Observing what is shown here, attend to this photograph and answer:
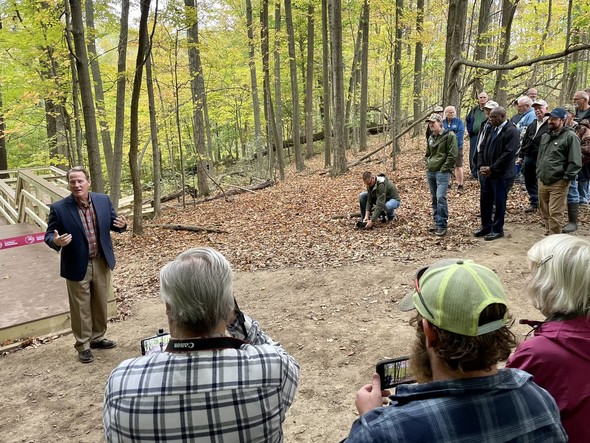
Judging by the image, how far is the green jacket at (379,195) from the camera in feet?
25.7

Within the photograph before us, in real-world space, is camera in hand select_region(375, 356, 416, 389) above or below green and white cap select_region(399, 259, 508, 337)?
below

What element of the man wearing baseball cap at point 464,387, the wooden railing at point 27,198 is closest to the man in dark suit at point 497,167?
the man wearing baseball cap at point 464,387

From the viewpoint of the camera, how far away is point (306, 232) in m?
8.55

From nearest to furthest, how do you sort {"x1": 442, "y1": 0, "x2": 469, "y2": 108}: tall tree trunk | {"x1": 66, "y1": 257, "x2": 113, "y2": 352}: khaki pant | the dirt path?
the dirt path < {"x1": 66, "y1": 257, "x2": 113, "y2": 352}: khaki pant < {"x1": 442, "y1": 0, "x2": 469, "y2": 108}: tall tree trunk

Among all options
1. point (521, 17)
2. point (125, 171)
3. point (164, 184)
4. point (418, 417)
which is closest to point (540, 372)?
point (418, 417)

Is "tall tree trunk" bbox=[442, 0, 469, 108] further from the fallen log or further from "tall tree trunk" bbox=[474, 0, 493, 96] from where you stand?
the fallen log

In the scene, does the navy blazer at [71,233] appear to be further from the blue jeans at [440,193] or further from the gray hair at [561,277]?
the blue jeans at [440,193]

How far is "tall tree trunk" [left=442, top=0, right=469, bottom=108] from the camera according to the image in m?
9.23

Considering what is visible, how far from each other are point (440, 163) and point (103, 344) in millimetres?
5593

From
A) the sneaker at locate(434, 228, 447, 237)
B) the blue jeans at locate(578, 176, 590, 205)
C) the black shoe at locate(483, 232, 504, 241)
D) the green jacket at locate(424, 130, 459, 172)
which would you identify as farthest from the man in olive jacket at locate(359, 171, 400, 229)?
the blue jeans at locate(578, 176, 590, 205)

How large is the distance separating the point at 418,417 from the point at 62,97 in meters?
13.4

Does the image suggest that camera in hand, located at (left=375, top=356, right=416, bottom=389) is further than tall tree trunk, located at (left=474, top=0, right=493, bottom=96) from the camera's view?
No

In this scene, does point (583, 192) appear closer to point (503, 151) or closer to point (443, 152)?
point (503, 151)

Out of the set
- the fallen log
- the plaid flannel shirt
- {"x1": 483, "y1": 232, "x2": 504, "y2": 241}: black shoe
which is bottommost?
the fallen log
